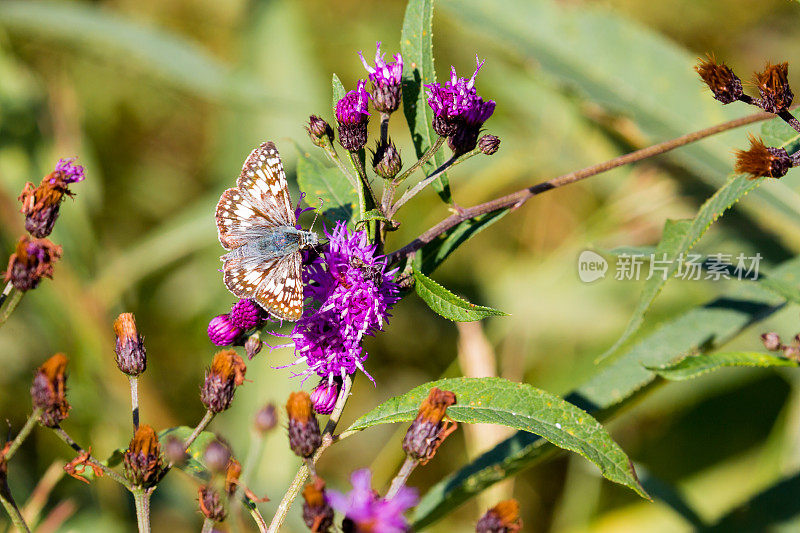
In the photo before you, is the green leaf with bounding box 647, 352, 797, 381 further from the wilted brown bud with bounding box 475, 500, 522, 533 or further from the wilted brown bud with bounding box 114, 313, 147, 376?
the wilted brown bud with bounding box 114, 313, 147, 376

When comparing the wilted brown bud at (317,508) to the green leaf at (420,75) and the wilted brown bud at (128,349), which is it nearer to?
the wilted brown bud at (128,349)

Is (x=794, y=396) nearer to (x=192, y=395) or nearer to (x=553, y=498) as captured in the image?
(x=553, y=498)

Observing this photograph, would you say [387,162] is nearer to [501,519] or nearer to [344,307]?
[344,307]

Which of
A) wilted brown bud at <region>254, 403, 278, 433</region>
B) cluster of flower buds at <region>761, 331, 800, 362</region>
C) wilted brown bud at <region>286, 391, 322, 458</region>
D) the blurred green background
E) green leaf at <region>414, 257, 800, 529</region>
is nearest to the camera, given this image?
wilted brown bud at <region>286, 391, 322, 458</region>

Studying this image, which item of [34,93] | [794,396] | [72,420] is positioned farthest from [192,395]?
[794,396]

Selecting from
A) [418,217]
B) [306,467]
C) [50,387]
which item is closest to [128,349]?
[50,387]

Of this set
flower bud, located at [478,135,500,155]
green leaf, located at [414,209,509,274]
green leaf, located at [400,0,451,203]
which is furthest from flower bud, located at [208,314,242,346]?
flower bud, located at [478,135,500,155]

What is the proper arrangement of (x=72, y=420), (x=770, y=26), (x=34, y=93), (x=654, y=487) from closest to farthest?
1. (x=654, y=487)
2. (x=72, y=420)
3. (x=34, y=93)
4. (x=770, y=26)
